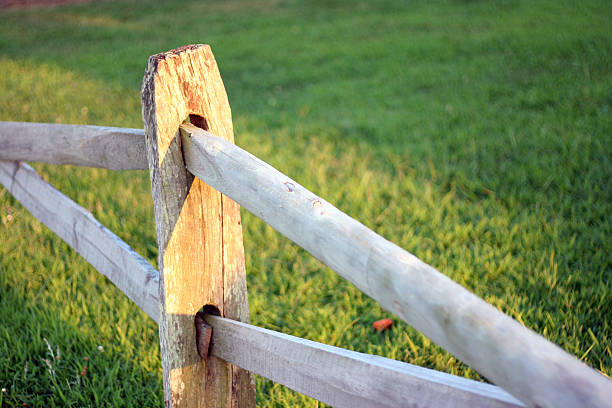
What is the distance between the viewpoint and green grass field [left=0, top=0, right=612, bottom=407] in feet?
7.06

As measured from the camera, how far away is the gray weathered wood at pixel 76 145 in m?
1.42

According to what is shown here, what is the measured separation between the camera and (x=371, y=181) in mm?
3631

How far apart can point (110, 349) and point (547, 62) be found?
590 cm

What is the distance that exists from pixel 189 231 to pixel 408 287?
690mm

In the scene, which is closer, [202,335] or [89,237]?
[202,335]

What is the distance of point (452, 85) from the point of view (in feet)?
18.2

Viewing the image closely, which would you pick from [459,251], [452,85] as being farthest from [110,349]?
[452,85]

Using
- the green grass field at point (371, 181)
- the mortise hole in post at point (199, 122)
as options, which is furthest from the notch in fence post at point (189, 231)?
the green grass field at point (371, 181)

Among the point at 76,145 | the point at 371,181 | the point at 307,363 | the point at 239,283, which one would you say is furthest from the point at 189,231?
the point at 371,181

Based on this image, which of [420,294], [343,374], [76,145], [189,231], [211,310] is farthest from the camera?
[76,145]

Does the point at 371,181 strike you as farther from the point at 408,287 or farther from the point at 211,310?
the point at 408,287

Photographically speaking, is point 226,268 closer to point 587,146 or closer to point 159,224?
point 159,224

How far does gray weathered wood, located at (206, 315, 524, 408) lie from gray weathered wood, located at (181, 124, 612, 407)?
0.56 feet

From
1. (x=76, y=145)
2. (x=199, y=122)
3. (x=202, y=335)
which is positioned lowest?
(x=202, y=335)
